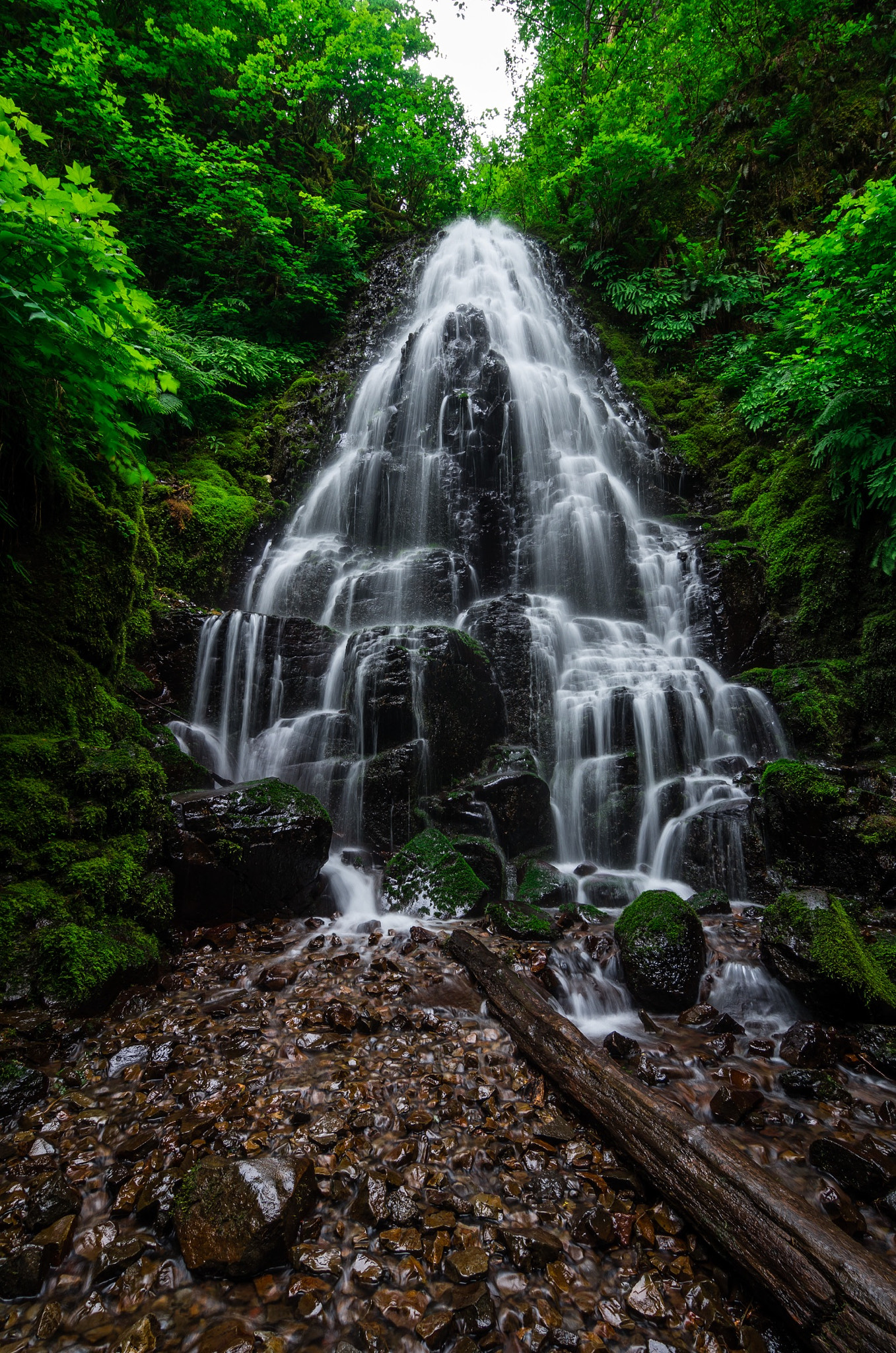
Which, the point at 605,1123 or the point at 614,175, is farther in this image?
the point at 614,175

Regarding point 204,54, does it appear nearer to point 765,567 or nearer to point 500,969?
point 765,567

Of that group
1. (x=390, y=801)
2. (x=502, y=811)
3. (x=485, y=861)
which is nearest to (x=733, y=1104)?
(x=485, y=861)

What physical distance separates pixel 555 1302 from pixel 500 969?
1921mm

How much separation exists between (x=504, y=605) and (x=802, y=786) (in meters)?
5.50

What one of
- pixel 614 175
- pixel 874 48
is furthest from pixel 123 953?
pixel 874 48

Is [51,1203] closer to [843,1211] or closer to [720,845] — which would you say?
[843,1211]

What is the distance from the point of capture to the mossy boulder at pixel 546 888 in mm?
5902

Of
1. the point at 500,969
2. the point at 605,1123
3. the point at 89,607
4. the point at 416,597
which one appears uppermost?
the point at 416,597

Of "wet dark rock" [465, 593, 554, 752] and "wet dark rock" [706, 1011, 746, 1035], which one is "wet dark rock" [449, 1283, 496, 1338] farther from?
"wet dark rock" [465, 593, 554, 752]

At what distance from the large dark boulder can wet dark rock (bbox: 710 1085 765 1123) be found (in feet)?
12.4

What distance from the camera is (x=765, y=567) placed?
32.1 ft

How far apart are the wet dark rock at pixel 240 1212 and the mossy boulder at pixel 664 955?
2.78 meters

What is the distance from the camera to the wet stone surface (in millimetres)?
1881

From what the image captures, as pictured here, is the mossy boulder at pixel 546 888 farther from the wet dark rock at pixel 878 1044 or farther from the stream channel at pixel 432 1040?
the wet dark rock at pixel 878 1044
